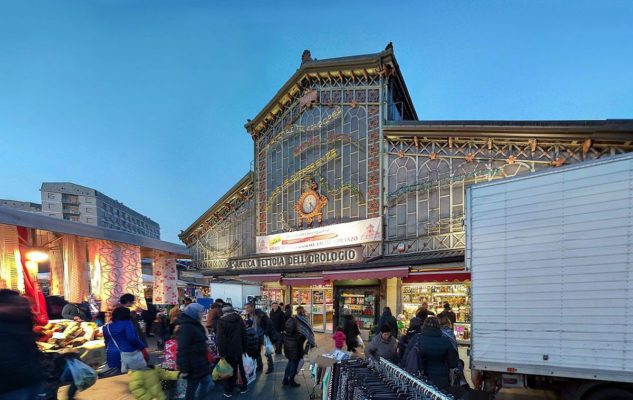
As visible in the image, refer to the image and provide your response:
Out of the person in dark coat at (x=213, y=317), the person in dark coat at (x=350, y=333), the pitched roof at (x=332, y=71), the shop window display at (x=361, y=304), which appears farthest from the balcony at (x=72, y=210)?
the person in dark coat at (x=350, y=333)

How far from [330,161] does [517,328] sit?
1191 centimetres

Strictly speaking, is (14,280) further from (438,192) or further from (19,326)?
(438,192)

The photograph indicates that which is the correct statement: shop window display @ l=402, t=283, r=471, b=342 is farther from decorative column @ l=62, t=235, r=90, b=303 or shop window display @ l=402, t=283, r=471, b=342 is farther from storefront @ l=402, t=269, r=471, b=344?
decorative column @ l=62, t=235, r=90, b=303

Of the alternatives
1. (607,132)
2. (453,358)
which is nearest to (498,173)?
(607,132)

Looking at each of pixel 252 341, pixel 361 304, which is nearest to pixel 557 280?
pixel 252 341

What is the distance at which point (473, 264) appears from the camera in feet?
18.9

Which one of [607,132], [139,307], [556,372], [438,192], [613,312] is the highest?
[607,132]

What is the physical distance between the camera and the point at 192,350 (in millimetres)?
4973

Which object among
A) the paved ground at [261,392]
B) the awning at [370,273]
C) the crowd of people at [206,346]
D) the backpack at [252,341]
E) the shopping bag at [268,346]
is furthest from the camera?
the awning at [370,273]

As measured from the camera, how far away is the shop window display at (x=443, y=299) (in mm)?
12516

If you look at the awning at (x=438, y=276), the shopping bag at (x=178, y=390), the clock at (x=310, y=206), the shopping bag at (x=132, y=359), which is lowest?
the shopping bag at (x=178, y=390)

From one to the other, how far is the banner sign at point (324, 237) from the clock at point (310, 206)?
22.1 inches

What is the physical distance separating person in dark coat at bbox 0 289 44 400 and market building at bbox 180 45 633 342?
34.6 ft

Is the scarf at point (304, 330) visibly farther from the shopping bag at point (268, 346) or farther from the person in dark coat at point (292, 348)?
the shopping bag at point (268, 346)
